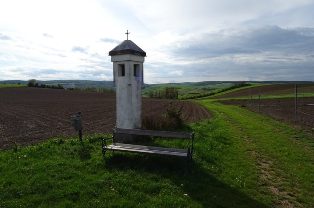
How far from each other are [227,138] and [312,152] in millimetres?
3676

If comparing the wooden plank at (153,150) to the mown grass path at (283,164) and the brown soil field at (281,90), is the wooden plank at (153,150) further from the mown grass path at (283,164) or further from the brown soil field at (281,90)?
the brown soil field at (281,90)

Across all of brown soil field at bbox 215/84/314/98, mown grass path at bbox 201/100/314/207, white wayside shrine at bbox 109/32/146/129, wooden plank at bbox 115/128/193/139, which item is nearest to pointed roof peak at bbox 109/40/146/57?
white wayside shrine at bbox 109/32/146/129

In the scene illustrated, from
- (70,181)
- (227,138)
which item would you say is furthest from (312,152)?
(70,181)

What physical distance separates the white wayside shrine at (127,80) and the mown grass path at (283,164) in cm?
416

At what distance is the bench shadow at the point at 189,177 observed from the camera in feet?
24.3

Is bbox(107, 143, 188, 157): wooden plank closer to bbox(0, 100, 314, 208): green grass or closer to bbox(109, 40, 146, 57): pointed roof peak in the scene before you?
bbox(0, 100, 314, 208): green grass

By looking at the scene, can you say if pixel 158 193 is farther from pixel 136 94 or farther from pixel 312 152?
pixel 312 152

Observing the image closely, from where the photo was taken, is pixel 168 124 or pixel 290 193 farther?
pixel 168 124

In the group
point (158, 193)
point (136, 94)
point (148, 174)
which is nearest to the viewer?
point (158, 193)

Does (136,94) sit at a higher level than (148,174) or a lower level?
higher

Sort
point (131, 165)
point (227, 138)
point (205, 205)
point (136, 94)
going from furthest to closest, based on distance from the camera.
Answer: point (227, 138), point (136, 94), point (131, 165), point (205, 205)

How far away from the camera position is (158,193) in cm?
771

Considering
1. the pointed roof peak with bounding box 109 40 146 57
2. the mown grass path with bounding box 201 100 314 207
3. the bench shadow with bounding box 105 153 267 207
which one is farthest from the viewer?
the pointed roof peak with bounding box 109 40 146 57

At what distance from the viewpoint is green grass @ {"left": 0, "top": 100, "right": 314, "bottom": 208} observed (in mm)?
7285
